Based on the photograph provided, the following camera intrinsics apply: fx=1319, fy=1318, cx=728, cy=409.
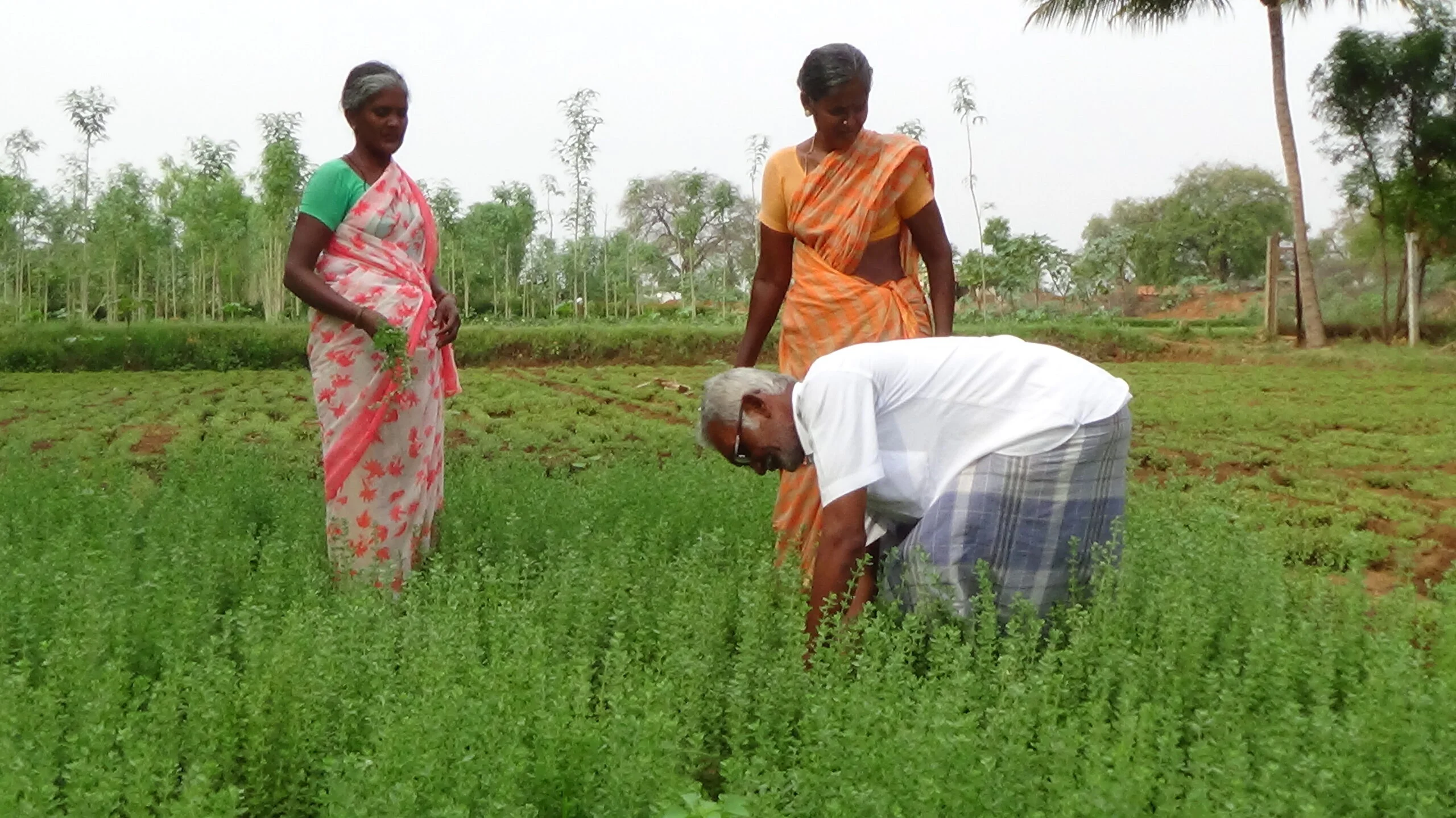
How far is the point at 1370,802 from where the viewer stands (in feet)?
6.98

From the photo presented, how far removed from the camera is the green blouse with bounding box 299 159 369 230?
4.30m

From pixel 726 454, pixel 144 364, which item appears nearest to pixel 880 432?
pixel 726 454

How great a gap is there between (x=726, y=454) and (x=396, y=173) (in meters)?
1.92

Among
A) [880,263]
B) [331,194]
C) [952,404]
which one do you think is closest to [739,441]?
[952,404]

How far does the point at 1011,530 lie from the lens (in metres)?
3.33

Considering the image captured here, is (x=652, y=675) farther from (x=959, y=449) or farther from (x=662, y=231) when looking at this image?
(x=662, y=231)

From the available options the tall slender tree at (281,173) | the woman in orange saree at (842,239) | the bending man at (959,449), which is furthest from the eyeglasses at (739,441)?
the tall slender tree at (281,173)

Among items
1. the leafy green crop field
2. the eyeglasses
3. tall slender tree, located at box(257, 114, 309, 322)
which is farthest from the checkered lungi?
tall slender tree, located at box(257, 114, 309, 322)

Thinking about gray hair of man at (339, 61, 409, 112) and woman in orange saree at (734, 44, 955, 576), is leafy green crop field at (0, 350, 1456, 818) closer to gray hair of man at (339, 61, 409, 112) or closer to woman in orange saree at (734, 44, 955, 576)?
woman in orange saree at (734, 44, 955, 576)

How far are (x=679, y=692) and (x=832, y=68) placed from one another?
202cm

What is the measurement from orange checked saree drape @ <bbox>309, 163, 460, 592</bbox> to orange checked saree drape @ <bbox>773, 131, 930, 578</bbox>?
1.23 metres

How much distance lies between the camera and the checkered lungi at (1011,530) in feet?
10.8

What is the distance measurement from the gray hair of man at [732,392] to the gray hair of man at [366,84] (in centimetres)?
176

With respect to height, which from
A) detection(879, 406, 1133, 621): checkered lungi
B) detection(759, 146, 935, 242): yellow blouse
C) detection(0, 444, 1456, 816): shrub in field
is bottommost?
detection(0, 444, 1456, 816): shrub in field
